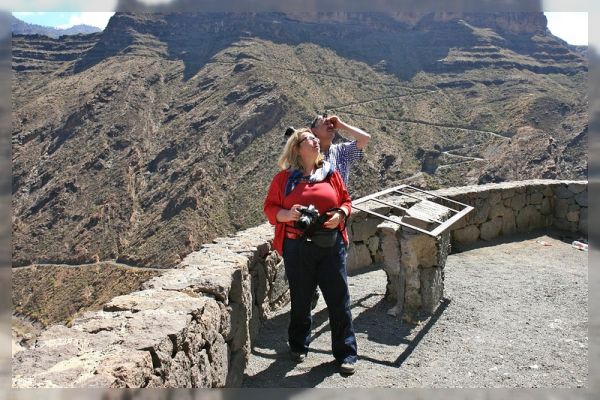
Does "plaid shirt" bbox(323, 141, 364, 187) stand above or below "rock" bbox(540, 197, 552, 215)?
above

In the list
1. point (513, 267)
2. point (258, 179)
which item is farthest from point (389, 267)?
point (258, 179)

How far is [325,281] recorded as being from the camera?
368 centimetres

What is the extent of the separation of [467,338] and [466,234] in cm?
309

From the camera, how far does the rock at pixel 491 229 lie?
7.78m

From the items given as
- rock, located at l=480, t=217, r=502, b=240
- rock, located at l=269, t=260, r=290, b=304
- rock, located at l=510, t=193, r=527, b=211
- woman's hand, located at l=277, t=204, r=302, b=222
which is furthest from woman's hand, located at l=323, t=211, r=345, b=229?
rock, located at l=510, t=193, r=527, b=211

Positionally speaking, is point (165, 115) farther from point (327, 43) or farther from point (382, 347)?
point (382, 347)

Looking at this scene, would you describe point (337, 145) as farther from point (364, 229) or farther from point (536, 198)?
point (536, 198)

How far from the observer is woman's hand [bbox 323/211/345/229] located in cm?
352

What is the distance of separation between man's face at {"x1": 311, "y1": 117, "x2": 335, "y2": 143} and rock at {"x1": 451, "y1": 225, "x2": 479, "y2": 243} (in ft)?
12.7

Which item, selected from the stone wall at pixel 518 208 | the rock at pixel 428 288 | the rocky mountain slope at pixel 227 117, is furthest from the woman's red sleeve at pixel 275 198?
the rocky mountain slope at pixel 227 117

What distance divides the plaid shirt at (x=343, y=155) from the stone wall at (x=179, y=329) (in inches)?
39.0

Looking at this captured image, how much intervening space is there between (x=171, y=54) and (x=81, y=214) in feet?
112

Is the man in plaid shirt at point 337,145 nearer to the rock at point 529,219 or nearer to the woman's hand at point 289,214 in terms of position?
the woman's hand at point 289,214

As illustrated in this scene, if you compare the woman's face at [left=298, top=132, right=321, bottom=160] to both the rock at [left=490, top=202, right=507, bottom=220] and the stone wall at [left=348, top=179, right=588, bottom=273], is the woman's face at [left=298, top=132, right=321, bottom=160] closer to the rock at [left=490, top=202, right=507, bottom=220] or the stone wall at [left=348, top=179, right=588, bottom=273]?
the stone wall at [left=348, top=179, right=588, bottom=273]
